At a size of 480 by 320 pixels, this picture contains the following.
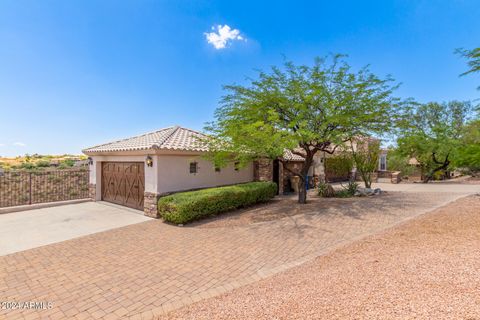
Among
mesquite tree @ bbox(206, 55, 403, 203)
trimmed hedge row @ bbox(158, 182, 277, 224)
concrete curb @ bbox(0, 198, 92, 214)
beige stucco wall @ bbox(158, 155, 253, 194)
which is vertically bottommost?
concrete curb @ bbox(0, 198, 92, 214)

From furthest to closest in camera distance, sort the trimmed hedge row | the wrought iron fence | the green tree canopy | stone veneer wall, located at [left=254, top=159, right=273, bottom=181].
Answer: the green tree canopy
stone veneer wall, located at [left=254, top=159, right=273, bottom=181]
the wrought iron fence
the trimmed hedge row

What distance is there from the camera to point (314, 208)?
1044 cm

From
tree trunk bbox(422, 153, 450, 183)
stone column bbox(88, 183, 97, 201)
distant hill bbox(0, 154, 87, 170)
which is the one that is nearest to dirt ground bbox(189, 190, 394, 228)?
→ stone column bbox(88, 183, 97, 201)

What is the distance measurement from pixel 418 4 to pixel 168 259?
1393 centimetres

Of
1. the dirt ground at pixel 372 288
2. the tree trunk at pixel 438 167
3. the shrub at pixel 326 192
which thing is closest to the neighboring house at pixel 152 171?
the shrub at pixel 326 192

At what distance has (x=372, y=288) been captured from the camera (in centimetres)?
330

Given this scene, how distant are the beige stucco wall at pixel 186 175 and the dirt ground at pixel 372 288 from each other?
688cm

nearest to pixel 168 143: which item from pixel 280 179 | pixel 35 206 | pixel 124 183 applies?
pixel 124 183

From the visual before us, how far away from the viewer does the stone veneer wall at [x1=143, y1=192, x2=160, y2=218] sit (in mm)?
9381

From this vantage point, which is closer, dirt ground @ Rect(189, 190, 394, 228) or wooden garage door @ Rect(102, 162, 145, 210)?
dirt ground @ Rect(189, 190, 394, 228)

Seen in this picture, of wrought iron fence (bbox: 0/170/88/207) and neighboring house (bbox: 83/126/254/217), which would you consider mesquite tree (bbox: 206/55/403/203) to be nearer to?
neighboring house (bbox: 83/126/254/217)

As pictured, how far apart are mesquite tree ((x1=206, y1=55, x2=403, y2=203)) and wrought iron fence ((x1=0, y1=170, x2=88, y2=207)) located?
358 inches

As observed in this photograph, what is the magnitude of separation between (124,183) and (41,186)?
4.91m

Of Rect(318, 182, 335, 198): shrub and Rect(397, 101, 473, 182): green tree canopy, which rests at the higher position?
Rect(397, 101, 473, 182): green tree canopy
